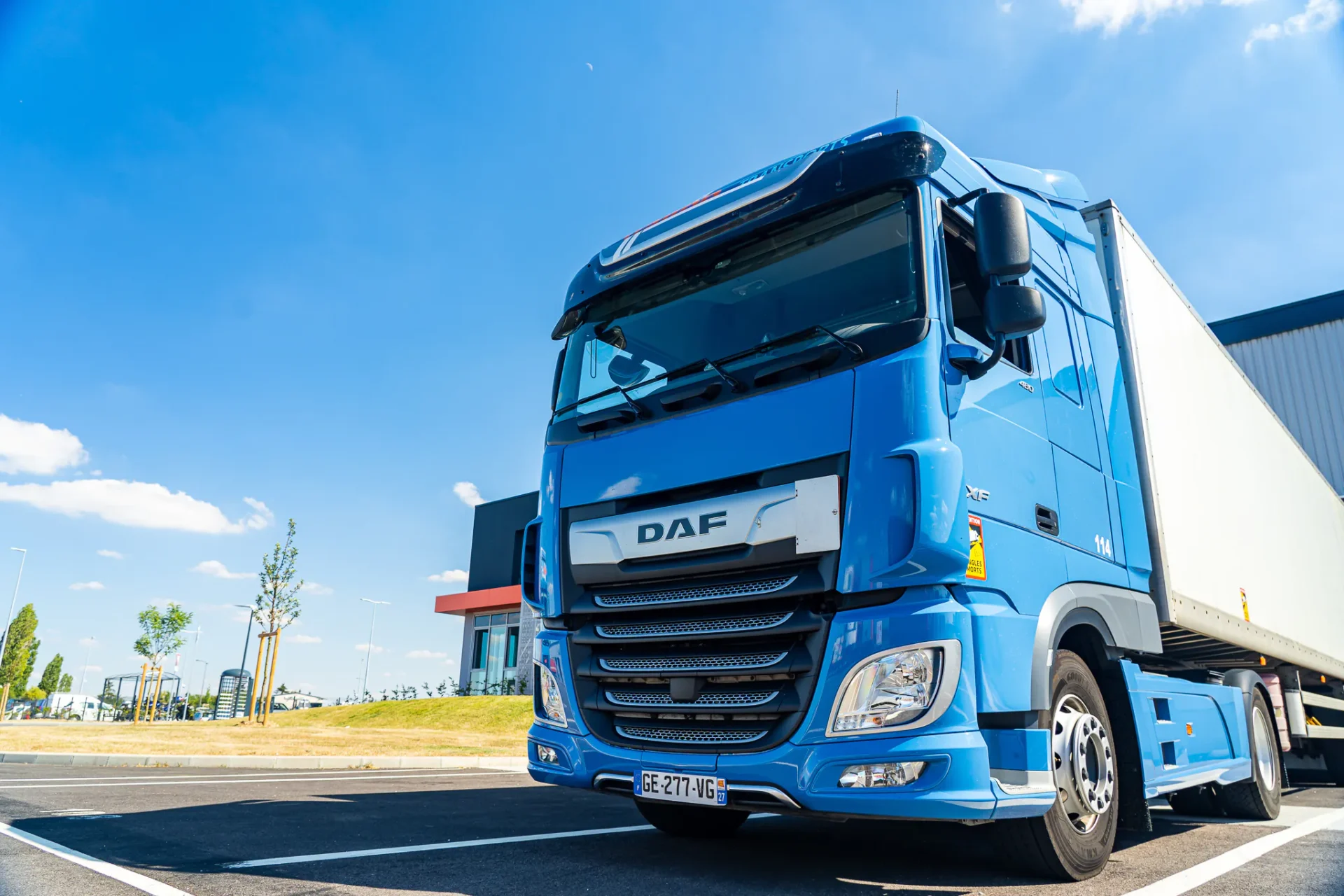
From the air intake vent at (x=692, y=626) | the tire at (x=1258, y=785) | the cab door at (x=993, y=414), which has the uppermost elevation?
the cab door at (x=993, y=414)

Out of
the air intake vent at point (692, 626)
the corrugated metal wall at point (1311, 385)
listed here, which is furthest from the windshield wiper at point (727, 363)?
the corrugated metal wall at point (1311, 385)

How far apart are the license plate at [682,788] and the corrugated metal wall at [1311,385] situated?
18623 mm

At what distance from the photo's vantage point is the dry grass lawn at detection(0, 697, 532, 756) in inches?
462

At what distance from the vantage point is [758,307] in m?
4.28

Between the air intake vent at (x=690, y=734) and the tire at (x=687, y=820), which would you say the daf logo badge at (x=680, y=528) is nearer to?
the air intake vent at (x=690, y=734)

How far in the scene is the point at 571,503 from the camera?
4.43 meters

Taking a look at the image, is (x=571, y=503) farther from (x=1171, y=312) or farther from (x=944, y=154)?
(x=1171, y=312)

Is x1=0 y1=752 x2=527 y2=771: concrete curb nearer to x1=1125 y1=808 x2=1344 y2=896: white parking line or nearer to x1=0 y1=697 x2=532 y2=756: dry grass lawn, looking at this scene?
x1=0 y1=697 x2=532 y2=756: dry grass lawn

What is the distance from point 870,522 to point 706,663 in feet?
3.05

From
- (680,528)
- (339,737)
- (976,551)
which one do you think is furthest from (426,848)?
(339,737)

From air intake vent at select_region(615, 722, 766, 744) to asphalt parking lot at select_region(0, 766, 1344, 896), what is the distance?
0.57 metres

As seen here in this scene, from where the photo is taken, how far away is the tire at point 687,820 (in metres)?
5.09

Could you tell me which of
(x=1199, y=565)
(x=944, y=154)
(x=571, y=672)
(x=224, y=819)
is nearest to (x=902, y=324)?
(x=944, y=154)

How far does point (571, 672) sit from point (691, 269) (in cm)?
211
